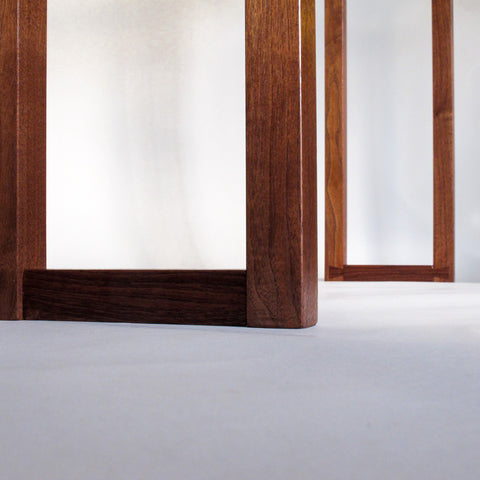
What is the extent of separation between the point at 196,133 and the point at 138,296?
1375mm

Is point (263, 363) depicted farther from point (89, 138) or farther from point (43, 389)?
point (89, 138)

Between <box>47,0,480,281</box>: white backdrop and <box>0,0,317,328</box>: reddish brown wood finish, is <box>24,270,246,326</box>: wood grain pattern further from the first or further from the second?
<box>47,0,480,281</box>: white backdrop

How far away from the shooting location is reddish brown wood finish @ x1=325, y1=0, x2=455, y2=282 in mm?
2008

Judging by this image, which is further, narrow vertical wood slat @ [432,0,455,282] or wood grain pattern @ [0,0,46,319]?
narrow vertical wood slat @ [432,0,455,282]

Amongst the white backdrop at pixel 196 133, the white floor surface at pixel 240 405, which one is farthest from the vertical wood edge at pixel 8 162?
the white backdrop at pixel 196 133

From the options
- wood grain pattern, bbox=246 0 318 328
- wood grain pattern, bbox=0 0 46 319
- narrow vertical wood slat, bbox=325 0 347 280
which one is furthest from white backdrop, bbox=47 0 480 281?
wood grain pattern, bbox=246 0 318 328

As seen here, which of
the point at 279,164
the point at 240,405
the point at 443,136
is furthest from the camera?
the point at 443,136

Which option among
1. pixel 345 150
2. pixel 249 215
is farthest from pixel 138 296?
pixel 345 150

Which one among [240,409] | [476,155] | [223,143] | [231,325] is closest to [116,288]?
[231,325]

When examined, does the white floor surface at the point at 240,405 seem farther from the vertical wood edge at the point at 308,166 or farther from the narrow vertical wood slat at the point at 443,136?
the narrow vertical wood slat at the point at 443,136

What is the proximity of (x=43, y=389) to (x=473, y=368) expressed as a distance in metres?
0.35

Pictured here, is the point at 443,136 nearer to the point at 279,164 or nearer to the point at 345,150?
the point at 345,150

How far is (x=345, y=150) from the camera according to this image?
2162 mm

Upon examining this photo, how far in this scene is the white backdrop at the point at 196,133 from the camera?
2092 millimetres
